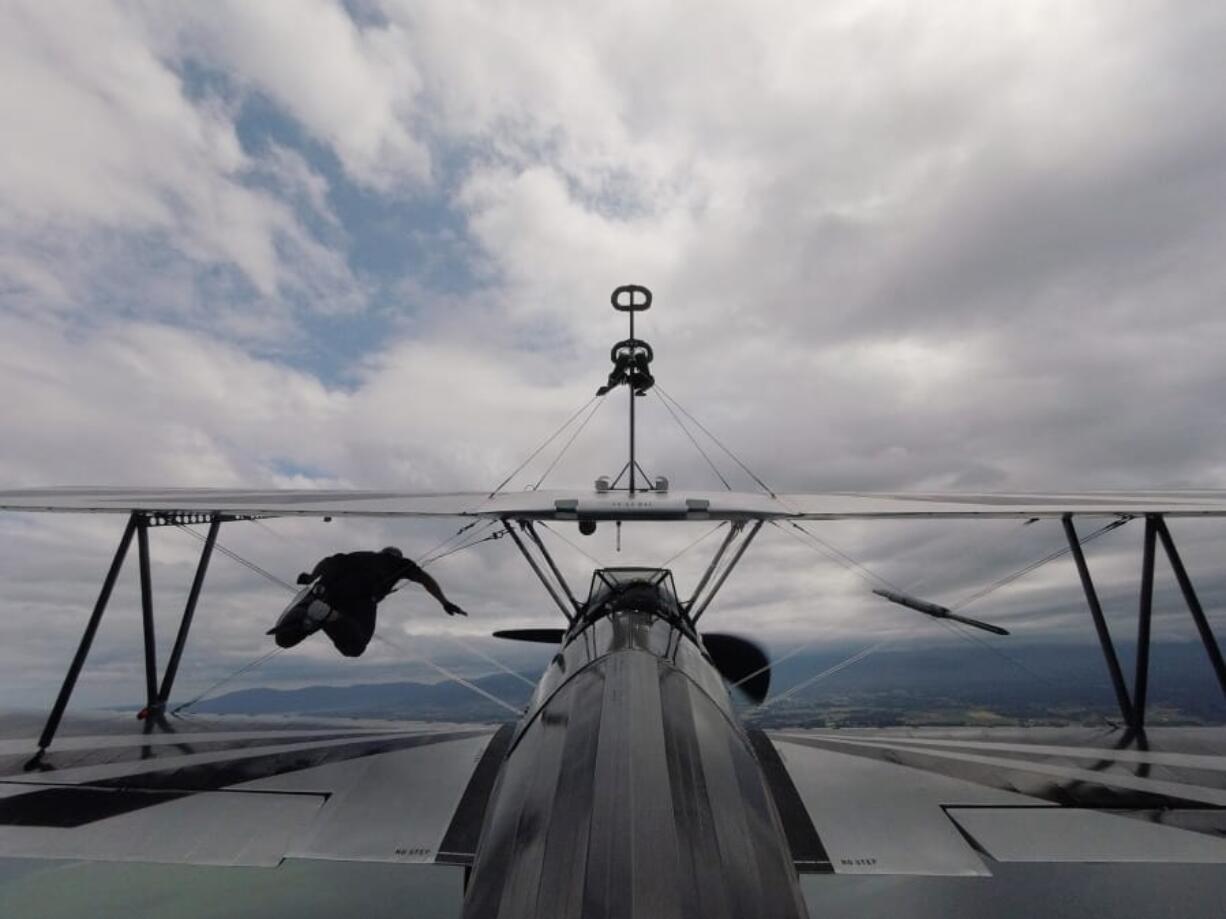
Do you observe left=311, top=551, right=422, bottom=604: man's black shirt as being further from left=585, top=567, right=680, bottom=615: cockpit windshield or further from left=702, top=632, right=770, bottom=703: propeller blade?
left=702, top=632, right=770, bottom=703: propeller blade

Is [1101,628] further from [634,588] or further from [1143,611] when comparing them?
[634,588]

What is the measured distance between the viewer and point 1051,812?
4.67 meters

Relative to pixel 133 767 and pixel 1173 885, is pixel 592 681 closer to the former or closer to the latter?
pixel 133 767

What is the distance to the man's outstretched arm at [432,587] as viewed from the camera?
487cm

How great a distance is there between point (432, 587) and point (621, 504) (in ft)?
5.52

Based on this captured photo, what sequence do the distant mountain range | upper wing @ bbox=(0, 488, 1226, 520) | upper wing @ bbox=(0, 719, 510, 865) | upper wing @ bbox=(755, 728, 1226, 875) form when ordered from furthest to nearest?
the distant mountain range → upper wing @ bbox=(0, 488, 1226, 520) → upper wing @ bbox=(0, 719, 510, 865) → upper wing @ bbox=(755, 728, 1226, 875)

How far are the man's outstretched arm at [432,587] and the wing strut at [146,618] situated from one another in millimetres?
2688

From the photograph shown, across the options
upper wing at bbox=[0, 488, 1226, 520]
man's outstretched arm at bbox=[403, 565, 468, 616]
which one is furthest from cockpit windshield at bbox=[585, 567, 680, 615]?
man's outstretched arm at bbox=[403, 565, 468, 616]

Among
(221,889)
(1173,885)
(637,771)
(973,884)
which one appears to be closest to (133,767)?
(637,771)

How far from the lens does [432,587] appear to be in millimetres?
5059

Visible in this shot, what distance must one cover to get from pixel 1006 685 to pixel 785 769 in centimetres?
13996

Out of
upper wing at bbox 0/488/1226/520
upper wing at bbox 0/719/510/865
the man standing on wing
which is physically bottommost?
upper wing at bbox 0/719/510/865

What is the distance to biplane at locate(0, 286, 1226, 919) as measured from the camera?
2.19 meters

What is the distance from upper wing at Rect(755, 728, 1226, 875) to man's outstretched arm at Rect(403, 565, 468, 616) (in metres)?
2.81
